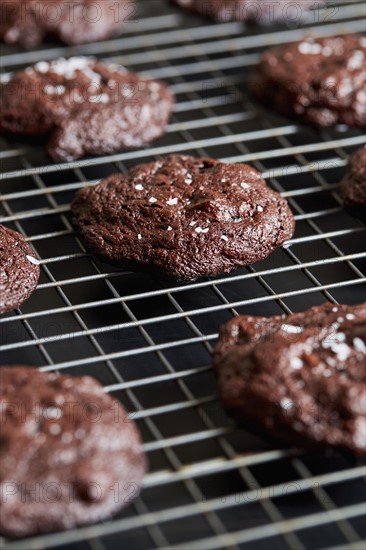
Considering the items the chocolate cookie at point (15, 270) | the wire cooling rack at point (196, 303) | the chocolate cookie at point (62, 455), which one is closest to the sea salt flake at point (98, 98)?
the wire cooling rack at point (196, 303)

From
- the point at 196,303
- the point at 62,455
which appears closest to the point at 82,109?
the point at 196,303

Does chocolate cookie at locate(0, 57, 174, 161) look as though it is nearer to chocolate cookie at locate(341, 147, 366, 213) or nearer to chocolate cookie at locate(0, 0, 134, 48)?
chocolate cookie at locate(0, 0, 134, 48)

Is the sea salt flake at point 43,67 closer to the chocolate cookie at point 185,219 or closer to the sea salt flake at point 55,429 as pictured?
the chocolate cookie at point 185,219

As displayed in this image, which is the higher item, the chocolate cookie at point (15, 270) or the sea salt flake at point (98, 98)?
the sea salt flake at point (98, 98)

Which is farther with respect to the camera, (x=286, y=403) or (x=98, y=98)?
(x=98, y=98)

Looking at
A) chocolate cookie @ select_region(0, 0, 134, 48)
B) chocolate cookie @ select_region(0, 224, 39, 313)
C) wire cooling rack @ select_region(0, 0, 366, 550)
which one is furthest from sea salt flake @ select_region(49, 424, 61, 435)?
chocolate cookie @ select_region(0, 0, 134, 48)

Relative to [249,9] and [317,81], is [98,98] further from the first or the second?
[249,9]

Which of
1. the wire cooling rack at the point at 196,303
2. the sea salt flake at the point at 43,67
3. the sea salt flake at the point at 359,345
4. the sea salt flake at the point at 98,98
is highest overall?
the sea salt flake at the point at 43,67

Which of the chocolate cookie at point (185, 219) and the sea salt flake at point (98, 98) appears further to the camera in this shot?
the sea salt flake at point (98, 98)
